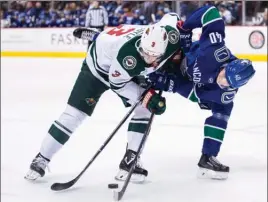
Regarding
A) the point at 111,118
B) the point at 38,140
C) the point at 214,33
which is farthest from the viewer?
the point at 111,118

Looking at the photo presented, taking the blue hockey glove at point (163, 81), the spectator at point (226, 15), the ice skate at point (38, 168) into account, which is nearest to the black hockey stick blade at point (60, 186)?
the ice skate at point (38, 168)

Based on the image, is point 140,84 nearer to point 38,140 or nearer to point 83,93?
point 83,93

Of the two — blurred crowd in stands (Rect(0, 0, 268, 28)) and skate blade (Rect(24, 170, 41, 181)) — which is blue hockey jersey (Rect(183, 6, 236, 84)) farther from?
blurred crowd in stands (Rect(0, 0, 268, 28))

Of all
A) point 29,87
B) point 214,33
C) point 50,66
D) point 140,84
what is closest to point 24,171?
point 140,84

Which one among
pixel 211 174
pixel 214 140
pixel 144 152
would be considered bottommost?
pixel 144 152

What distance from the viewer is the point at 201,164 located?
2.40 m

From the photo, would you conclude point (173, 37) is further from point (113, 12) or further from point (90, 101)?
point (113, 12)

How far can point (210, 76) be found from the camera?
84.3 inches

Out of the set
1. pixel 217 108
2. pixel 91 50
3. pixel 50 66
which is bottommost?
pixel 50 66

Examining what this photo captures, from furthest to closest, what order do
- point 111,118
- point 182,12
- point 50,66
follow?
1. point 50,66
2. point 182,12
3. point 111,118

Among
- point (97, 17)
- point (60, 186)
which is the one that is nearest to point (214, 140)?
point (60, 186)

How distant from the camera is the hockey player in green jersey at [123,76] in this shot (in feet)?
6.66

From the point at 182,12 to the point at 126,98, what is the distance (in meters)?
2.34

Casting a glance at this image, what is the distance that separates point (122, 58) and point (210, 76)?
36 centimetres
